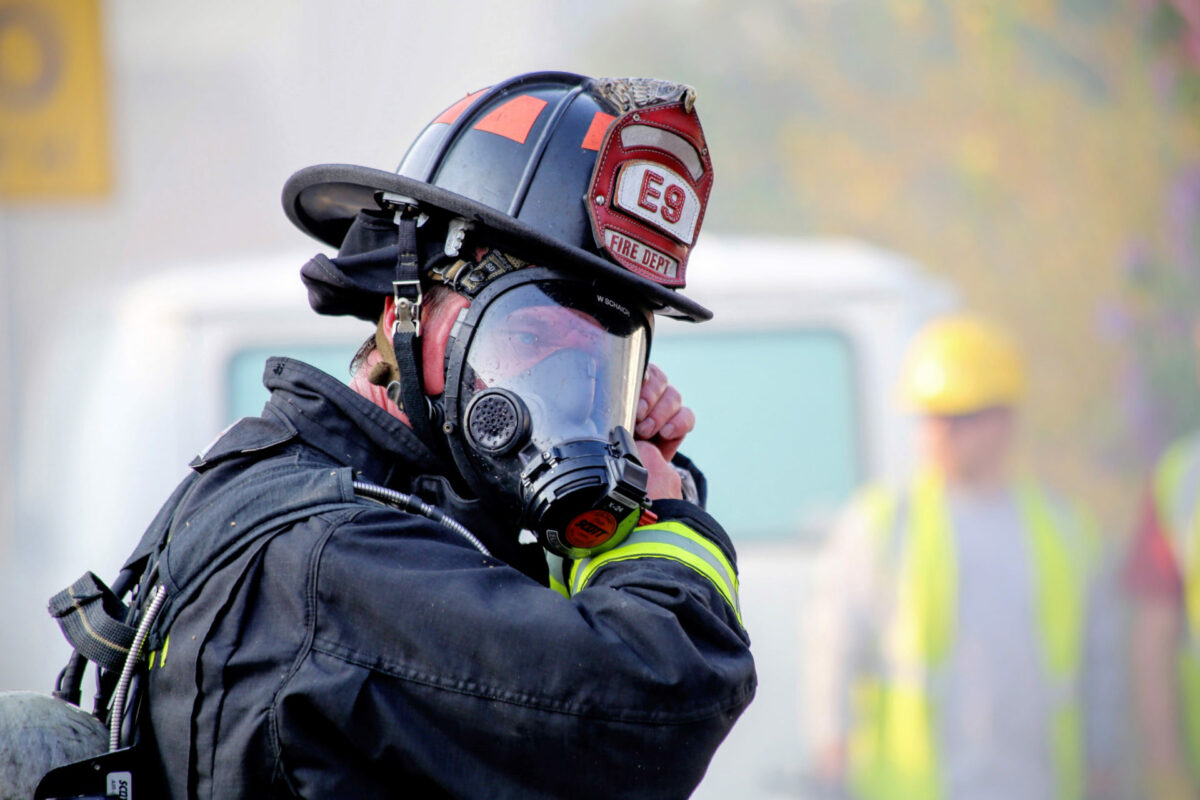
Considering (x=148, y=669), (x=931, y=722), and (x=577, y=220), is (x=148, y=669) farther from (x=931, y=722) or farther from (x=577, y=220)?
(x=931, y=722)

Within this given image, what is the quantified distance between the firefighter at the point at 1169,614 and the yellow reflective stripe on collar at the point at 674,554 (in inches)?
162

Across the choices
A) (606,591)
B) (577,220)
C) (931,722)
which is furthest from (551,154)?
(931,722)

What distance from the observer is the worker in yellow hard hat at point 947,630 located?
4.62m

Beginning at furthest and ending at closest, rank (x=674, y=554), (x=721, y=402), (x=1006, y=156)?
(x=1006, y=156)
(x=721, y=402)
(x=674, y=554)

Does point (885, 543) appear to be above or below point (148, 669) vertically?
below

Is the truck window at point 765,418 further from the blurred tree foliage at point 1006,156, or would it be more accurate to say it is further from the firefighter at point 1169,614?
the blurred tree foliage at point 1006,156

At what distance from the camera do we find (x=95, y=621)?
144cm

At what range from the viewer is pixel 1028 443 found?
616 cm

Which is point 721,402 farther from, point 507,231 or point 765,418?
point 507,231

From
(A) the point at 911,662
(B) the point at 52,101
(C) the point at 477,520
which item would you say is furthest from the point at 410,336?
(B) the point at 52,101

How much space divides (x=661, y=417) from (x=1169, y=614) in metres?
4.09

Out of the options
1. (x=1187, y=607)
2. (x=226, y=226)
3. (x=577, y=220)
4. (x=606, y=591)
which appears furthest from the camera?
(x=226, y=226)

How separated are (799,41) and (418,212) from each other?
16.6ft

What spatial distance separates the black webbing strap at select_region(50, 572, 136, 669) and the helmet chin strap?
0.41 metres
